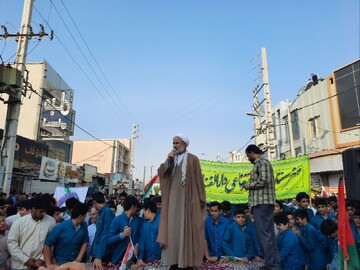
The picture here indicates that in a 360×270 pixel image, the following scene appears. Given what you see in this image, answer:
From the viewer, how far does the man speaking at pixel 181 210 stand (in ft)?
10.2

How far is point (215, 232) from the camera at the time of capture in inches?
215

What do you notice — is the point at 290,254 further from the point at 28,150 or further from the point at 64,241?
the point at 28,150

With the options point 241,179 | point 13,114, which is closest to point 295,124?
point 241,179

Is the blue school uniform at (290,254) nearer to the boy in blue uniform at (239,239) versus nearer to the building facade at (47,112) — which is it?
the boy in blue uniform at (239,239)

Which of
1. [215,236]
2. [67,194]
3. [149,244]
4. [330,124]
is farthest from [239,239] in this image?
[330,124]

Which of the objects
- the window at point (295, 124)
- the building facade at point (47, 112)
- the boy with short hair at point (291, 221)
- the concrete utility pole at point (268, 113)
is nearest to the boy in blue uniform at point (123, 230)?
the boy with short hair at point (291, 221)

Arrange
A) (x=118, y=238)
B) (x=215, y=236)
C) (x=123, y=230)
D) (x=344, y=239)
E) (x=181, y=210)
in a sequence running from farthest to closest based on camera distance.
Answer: (x=215, y=236) → (x=123, y=230) → (x=118, y=238) → (x=181, y=210) → (x=344, y=239)

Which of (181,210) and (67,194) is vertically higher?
(67,194)

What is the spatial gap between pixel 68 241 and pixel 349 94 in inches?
640

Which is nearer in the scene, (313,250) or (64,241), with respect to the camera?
(64,241)

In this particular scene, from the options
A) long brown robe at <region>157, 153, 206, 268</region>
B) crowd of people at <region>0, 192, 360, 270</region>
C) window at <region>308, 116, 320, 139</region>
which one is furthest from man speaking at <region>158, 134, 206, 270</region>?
window at <region>308, 116, 320, 139</region>

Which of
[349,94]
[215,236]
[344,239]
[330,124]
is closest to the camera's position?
[344,239]

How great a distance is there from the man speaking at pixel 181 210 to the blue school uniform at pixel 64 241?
1585mm

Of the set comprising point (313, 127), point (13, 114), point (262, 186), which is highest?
point (313, 127)
